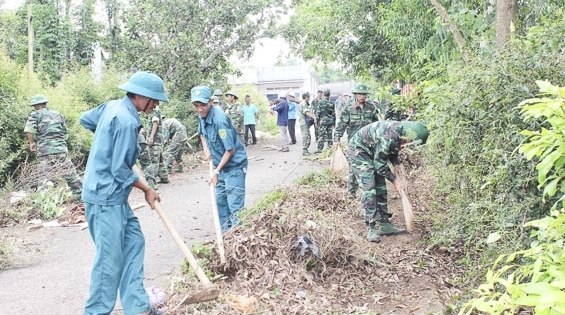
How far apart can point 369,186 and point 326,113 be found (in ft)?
30.8

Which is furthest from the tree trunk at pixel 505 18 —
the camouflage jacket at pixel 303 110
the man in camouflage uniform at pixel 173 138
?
the camouflage jacket at pixel 303 110

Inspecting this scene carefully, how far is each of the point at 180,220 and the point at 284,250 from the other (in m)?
3.28

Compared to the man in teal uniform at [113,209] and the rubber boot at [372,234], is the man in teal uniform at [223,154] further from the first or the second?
the man in teal uniform at [113,209]

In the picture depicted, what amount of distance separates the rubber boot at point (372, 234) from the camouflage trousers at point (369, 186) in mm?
74

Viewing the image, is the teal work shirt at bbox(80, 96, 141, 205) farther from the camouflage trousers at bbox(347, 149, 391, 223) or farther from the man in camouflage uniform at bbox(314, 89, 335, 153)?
the man in camouflage uniform at bbox(314, 89, 335, 153)

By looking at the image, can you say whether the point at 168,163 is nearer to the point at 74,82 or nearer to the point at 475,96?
the point at 74,82

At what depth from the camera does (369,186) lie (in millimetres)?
6238

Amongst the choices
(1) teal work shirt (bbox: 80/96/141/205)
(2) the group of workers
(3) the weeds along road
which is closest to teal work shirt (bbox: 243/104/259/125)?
(2) the group of workers

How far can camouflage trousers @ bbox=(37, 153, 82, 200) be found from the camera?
888 centimetres

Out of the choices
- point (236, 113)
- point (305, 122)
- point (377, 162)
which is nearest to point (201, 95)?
point (377, 162)

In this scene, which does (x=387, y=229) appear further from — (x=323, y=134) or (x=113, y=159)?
(x=323, y=134)

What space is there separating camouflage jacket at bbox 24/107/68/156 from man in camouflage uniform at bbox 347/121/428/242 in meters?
5.29

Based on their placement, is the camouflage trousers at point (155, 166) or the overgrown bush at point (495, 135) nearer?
the overgrown bush at point (495, 135)

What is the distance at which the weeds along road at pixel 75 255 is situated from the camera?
192 inches
